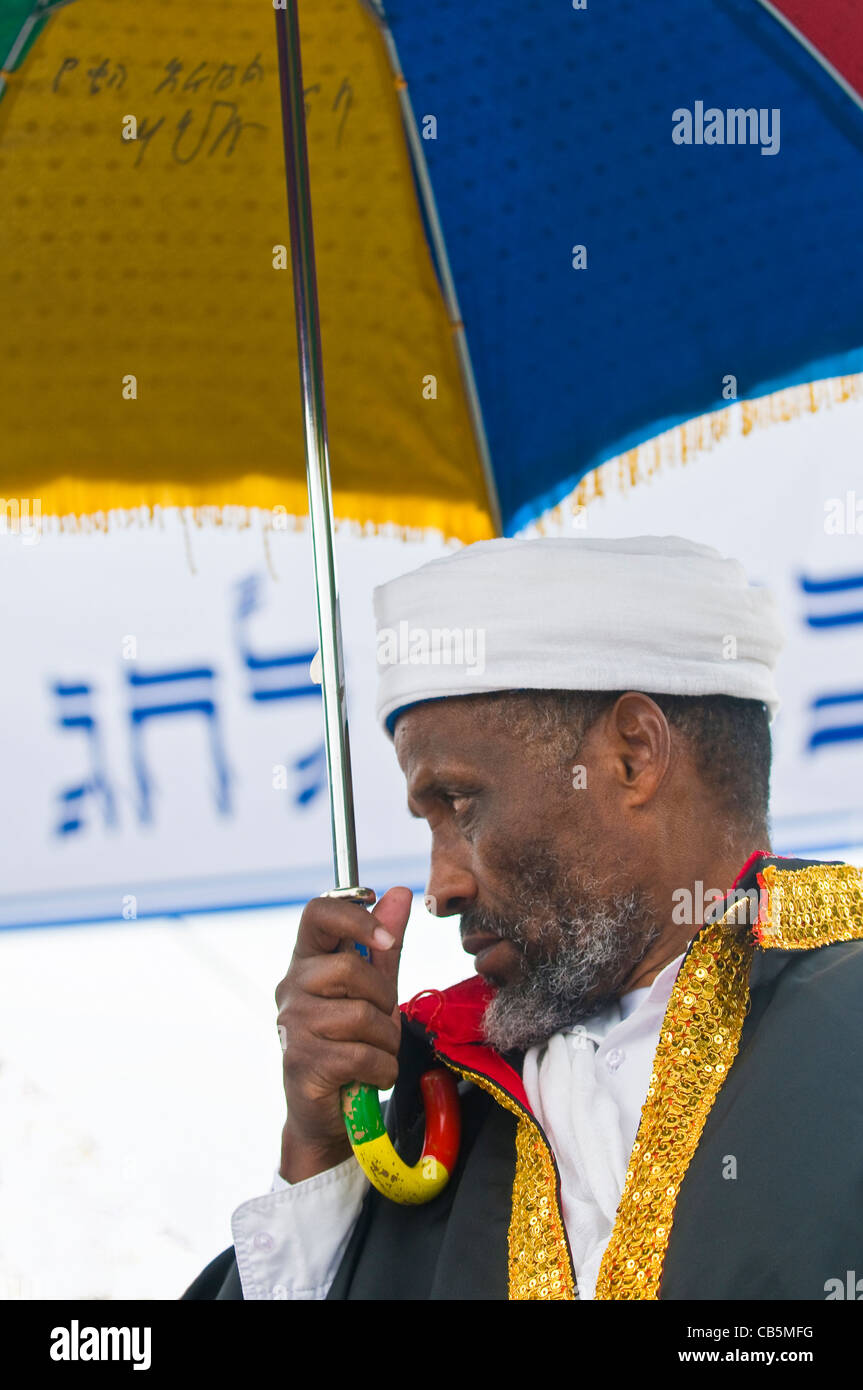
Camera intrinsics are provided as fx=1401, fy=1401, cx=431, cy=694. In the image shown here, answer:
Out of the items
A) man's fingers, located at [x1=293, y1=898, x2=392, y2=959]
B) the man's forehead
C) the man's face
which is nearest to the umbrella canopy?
the man's forehead

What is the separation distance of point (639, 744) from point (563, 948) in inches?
12.2

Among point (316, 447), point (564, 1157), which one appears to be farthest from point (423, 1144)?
point (316, 447)

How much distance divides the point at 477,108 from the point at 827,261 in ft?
2.00

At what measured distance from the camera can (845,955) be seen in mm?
1734

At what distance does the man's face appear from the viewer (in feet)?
6.32

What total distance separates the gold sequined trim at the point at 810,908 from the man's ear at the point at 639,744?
0.87ft

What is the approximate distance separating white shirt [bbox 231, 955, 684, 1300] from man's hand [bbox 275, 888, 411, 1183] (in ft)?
0.78

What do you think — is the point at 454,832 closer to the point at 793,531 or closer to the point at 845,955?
the point at 845,955

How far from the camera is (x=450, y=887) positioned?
6.50 feet

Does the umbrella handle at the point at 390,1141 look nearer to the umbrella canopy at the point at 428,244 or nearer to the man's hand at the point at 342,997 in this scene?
the man's hand at the point at 342,997

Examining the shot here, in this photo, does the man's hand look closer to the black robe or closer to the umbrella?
the black robe
